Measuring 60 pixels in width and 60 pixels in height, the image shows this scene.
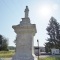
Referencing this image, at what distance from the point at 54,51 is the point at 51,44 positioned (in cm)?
326

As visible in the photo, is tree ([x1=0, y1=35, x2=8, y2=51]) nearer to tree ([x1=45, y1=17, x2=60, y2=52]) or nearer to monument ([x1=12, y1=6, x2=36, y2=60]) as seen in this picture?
tree ([x1=45, y1=17, x2=60, y2=52])

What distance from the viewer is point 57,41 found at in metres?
69.1

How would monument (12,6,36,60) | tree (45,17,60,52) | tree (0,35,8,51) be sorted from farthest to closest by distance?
tree (0,35,8,51), tree (45,17,60,52), monument (12,6,36,60)

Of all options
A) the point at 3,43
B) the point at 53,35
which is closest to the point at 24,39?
the point at 53,35

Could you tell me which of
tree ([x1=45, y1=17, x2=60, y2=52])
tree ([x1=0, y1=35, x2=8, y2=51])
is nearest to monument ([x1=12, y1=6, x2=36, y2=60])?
tree ([x1=45, y1=17, x2=60, y2=52])

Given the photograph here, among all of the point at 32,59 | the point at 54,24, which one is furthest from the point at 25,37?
the point at 54,24

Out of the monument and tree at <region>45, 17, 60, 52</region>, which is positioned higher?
tree at <region>45, 17, 60, 52</region>

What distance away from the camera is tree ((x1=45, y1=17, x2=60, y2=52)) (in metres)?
68.8

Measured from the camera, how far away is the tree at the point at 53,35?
68762 millimetres

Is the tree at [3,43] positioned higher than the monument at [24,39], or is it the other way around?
the tree at [3,43]

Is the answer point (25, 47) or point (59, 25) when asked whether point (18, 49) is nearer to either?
point (25, 47)

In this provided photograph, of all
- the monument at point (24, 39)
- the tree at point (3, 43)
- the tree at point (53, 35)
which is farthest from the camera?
the tree at point (3, 43)

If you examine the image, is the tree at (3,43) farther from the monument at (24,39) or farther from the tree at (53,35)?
the monument at (24,39)

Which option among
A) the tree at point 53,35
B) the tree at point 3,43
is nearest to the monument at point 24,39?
the tree at point 53,35
